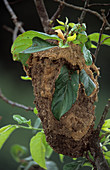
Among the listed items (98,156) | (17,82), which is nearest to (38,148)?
(98,156)

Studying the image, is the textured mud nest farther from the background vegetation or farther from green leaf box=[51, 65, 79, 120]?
the background vegetation

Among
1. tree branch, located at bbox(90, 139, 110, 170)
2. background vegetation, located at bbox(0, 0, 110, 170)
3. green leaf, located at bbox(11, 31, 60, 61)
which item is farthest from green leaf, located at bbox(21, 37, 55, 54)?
background vegetation, located at bbox(0, 0, 110, 170)

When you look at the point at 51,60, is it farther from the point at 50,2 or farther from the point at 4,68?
the point at 4,68

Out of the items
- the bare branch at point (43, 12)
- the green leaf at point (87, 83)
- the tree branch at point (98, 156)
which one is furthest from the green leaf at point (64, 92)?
the bare branch at point (43, 12)

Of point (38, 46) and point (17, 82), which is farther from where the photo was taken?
point (17, 82)

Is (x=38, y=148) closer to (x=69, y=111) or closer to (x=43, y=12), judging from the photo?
(x=69, y=111)

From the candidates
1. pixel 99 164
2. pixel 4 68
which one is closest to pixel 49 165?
pixel 99 164
